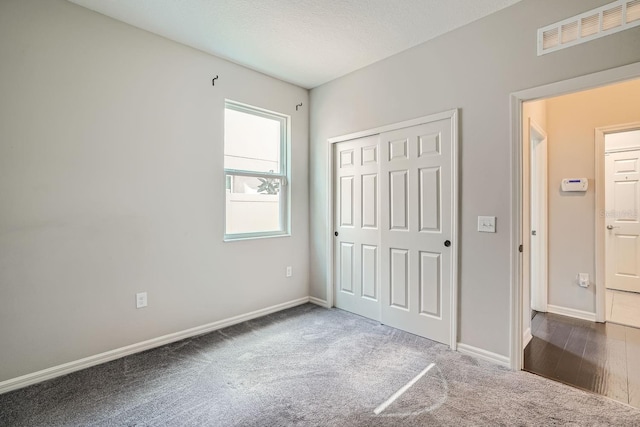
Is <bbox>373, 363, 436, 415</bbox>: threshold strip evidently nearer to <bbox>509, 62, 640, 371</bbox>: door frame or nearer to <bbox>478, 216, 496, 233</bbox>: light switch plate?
<bbox>509, 62, 640, 371</bbox>: door frame

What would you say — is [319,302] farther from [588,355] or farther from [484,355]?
[588,355]

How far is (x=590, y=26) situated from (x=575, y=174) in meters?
1.94

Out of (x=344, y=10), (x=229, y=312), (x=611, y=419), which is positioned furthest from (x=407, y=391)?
(x=344, y=10)

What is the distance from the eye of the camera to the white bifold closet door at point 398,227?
2684 mm

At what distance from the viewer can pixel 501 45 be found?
2328 millimetres

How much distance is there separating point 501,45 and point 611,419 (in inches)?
102

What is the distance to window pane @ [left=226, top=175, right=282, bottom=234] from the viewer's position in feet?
10.6

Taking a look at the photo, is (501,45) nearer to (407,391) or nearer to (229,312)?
(407,391)

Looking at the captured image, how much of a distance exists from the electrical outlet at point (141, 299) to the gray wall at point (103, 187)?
4 cm

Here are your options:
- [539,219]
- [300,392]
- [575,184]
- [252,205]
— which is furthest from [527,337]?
[252,205]

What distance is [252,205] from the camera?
343 cm

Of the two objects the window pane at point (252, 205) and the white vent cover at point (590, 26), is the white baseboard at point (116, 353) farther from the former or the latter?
the white vent cover at point (590, 26)

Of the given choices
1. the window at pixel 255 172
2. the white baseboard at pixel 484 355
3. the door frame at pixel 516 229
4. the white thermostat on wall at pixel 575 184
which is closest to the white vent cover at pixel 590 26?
the door frame at pixel 516 229

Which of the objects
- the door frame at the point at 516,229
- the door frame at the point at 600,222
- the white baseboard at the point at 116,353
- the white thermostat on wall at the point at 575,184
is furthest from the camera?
the white thermostat on wall at the point at 575,184
